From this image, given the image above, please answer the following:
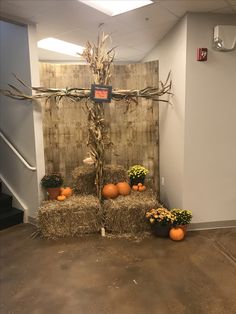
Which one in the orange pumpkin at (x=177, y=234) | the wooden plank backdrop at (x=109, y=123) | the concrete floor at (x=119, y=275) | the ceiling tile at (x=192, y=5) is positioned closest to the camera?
the concrete floor at (x=119, y=275)

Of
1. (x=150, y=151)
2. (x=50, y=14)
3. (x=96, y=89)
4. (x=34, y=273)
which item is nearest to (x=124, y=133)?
(x=150, y=151)

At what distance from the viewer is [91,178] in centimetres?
376

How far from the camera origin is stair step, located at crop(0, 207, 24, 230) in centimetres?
371

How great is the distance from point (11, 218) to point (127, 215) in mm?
1717

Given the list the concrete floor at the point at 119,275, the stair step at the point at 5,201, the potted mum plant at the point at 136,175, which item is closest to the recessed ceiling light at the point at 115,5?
the potted mum plant at the point at 136,175

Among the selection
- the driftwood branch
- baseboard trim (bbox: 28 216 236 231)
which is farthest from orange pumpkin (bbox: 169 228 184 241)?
the driftwood branch

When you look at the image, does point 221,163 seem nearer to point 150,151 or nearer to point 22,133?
point 150,151

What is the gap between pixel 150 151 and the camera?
4.45 meters

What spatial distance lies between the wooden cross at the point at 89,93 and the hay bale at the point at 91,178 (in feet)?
0.46

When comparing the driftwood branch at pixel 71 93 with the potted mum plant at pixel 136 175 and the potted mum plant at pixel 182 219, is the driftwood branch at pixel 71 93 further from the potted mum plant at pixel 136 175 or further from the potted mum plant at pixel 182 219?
the potted mum plant at pixel 182 219

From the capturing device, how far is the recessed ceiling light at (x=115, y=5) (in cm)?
293

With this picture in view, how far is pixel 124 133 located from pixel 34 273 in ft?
8.34

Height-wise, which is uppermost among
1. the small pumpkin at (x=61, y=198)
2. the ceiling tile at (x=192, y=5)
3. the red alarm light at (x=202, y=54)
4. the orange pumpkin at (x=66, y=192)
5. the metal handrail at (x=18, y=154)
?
the ceiling tile at (x=192, y=5)

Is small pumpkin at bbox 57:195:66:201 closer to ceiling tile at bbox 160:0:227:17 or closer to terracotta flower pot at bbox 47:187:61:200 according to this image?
terracotta flower pot at bbox 47:187:61:200
